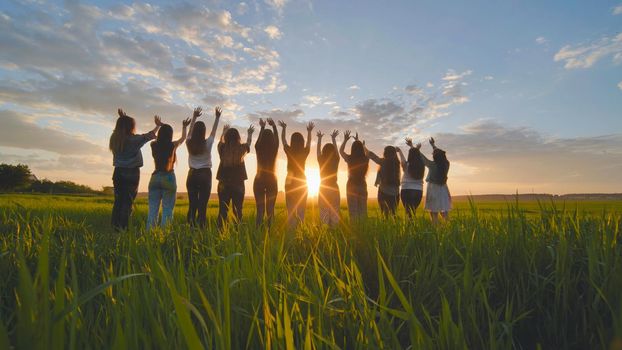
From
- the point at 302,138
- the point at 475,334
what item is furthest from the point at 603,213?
the point at 302,138

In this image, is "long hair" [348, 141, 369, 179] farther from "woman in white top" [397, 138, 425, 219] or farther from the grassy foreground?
the grassy foreground

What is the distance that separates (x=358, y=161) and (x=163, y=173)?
4.69 metres

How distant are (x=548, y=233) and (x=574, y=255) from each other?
0.56m

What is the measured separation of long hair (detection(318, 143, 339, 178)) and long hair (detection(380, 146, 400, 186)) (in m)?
1.44

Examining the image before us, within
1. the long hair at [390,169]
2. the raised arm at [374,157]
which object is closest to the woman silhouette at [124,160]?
the raised arm at [374,157]

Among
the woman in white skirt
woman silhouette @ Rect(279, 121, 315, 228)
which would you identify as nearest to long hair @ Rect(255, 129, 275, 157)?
woman silhouette @ Rect(279, 121, 315, 228)

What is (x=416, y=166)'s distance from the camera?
994 cm

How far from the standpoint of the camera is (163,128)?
766 cm

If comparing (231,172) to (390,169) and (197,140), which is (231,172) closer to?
(197,140)

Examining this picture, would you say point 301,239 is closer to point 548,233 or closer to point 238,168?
point 548,233

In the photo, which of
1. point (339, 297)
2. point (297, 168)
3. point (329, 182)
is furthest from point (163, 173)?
point (339, 297)

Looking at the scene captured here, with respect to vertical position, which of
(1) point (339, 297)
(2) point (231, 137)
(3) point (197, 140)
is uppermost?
(2) point (231, 137)

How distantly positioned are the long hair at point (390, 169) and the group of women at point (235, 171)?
Result: 504 mm

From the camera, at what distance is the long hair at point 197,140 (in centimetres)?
779
